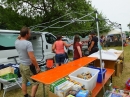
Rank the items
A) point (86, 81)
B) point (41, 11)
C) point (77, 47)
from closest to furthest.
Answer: point (86, 81), point (77, 47), point (41, 11)

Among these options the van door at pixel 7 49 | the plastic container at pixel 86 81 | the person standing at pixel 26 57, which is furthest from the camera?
the van door at pixel 7 49

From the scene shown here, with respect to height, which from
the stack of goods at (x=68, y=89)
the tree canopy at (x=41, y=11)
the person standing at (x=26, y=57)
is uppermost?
the tree canopy at (x=41, y=11)

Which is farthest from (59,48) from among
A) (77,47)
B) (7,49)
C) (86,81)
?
(86,81)

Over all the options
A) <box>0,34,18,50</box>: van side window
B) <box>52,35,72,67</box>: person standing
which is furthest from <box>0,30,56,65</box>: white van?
<box>52,35,72,67</box>: person standing

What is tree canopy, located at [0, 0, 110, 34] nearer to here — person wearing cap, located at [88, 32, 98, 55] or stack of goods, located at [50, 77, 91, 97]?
person wearing cap, located at [88, 32, 98, 55]

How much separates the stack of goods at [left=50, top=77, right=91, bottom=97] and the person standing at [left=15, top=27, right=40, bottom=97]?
0.64 metres

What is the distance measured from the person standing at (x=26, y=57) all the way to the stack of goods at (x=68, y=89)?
0.64 metres

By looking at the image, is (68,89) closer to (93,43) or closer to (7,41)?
(93,43)

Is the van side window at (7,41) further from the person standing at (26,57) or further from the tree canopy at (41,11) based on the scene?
the tree canopy at (41,11)

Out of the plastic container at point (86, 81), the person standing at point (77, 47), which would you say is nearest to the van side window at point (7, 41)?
the person standing at point (77, 47)

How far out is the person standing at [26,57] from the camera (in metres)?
2.34

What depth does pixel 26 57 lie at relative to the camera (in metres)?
2.47

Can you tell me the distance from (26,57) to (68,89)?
1.09 m

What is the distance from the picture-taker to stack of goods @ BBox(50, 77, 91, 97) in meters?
1.90
